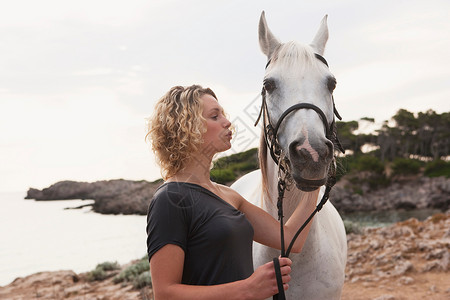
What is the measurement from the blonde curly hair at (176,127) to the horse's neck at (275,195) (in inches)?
28.0

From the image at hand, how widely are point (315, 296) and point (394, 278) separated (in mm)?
5213

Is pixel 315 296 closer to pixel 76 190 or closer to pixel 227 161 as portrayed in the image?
pixel 227 161

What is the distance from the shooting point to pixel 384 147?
151 ft

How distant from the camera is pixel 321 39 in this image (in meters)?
2.12

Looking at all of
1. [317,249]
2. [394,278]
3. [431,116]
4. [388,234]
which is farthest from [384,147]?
[317,249]

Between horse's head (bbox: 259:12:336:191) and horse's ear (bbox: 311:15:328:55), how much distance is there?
23 cm

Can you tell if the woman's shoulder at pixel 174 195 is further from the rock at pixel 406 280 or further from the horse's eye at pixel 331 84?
the rock at pixel 406 280

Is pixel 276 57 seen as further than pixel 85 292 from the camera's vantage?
No

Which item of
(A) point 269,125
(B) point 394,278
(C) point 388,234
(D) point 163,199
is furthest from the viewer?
(C) point 388,234

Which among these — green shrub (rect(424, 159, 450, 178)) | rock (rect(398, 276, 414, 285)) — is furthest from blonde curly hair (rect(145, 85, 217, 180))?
green shrub (rect(424, 159, 450, 178))

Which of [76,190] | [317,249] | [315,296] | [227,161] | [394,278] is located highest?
[76,190]

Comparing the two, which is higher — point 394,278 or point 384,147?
point 384,147

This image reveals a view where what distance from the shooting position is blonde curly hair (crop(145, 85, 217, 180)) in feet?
4.25

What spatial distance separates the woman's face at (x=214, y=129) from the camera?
1.39 m
